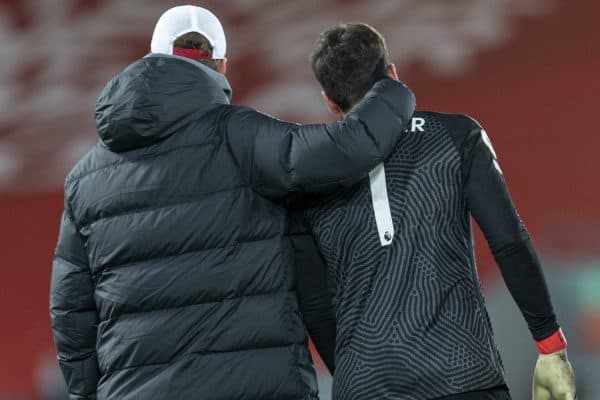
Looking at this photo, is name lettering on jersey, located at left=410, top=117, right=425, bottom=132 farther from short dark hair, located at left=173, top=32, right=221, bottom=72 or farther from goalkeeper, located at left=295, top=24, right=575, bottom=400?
short dark hair, located at left=173, top=32, right=221, bottom=72

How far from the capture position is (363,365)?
1724mm

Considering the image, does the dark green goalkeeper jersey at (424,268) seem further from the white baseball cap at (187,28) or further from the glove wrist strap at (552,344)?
the white baseball cap at (187,28)

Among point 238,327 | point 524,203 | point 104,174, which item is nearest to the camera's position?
point 238,327

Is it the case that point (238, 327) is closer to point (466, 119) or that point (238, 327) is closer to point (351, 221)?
point (351, 221)

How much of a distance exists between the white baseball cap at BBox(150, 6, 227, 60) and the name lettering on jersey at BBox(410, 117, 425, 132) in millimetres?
356

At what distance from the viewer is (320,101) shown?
411 centimetres

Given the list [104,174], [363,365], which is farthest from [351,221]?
[104,174]

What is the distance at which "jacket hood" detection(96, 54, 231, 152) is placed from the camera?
A: 175 cm

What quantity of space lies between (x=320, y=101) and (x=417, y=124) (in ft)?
7.76

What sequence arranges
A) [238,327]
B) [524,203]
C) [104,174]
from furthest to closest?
[524,203]
[104,174]
[238,327]

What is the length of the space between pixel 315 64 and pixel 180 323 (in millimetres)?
465

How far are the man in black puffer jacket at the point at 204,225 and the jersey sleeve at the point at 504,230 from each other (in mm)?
131

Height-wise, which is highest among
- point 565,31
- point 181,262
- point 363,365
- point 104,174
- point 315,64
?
point 565,31

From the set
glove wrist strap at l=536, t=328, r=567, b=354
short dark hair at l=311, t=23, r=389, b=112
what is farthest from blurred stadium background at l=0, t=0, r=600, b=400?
short dark hair at l=311, t=23, r=389, b=112
